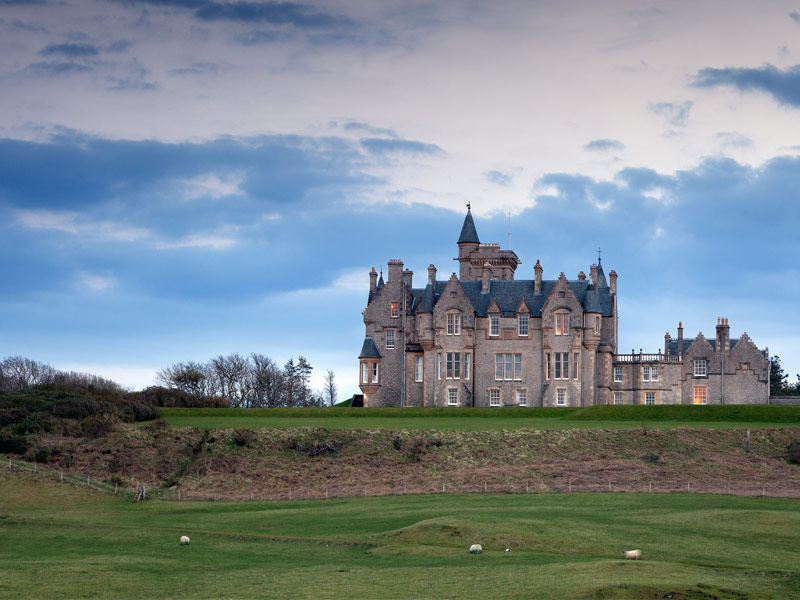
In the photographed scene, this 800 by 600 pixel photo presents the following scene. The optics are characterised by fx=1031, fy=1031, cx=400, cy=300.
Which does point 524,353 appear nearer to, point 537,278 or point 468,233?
point 537,278

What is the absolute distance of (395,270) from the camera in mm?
100875

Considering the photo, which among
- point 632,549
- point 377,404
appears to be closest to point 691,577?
point 632,549

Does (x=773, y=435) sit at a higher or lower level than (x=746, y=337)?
lower

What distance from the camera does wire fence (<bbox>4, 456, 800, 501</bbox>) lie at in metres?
53.2

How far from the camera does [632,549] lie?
116 ft

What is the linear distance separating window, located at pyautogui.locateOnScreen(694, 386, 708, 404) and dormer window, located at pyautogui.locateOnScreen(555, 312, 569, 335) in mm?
18060

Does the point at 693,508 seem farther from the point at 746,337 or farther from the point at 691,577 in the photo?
the point at 746,337

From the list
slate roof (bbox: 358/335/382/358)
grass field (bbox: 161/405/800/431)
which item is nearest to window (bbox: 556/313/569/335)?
grass field (bbox: 161/405/800/431)

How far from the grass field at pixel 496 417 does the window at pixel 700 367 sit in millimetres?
23265

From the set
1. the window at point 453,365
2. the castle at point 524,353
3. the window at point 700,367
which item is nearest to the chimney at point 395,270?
the castle at point 524,353

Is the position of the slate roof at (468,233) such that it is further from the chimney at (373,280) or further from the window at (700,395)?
the window at (700,395)

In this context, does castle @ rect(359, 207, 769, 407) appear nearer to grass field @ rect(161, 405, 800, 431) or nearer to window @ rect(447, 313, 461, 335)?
window @ rect(447, 313, 461, 335)

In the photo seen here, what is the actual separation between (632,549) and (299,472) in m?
31.9

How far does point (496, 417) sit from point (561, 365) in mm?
14290
